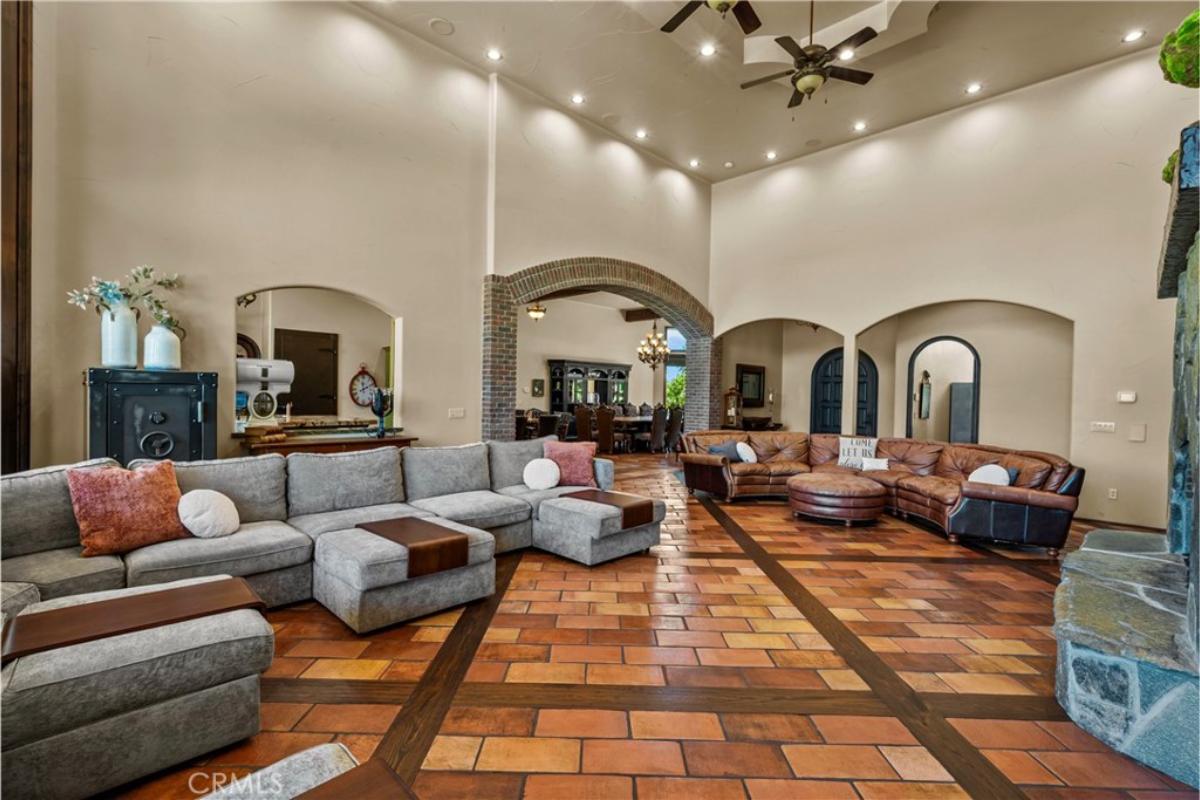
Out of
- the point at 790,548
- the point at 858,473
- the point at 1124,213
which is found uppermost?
the point at 1124,213

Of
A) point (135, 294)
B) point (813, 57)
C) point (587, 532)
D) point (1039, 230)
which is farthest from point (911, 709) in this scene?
point (1039, 230)

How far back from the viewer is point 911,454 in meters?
5.95

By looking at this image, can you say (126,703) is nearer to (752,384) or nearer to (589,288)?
(589,288)

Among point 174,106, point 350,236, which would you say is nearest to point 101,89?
point 174,106

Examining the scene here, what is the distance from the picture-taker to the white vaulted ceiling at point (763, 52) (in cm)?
476

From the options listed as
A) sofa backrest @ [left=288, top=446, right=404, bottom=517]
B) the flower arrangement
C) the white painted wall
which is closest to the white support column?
the white painted wall

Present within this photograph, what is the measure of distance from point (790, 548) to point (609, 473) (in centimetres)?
165

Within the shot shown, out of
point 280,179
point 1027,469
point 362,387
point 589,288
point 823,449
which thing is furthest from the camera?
point 362,387

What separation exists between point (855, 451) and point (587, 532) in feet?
13.4

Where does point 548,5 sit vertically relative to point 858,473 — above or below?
above

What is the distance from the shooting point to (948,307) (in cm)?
759

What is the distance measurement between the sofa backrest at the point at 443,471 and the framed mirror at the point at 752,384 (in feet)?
21.6

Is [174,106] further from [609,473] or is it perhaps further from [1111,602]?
[1111,602]

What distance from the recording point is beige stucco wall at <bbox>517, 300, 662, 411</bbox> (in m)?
10.9
